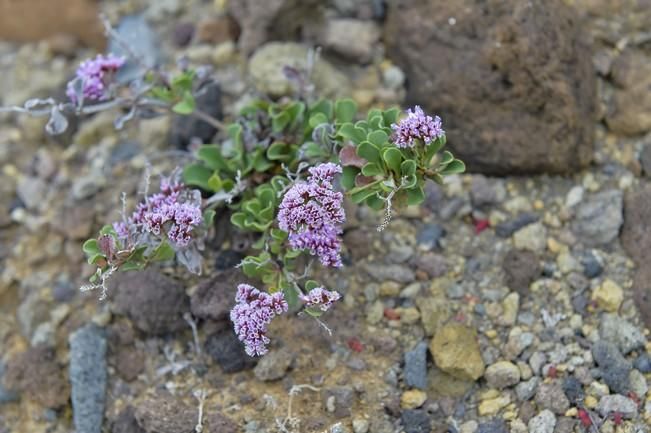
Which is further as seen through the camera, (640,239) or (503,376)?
(640,239)

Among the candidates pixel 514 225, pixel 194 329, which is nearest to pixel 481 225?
pixel 514 225

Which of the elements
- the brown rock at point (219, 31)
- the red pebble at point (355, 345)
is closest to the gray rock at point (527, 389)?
the red pebble at point (355, 345)

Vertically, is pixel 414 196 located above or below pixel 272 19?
below

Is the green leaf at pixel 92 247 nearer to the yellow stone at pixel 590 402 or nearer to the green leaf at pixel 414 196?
the green leaf at pixel 414 196

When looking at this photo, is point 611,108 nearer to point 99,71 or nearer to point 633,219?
point 633,219

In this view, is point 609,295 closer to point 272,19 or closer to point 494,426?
point 494,426

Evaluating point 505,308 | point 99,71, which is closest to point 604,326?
point 505,308
